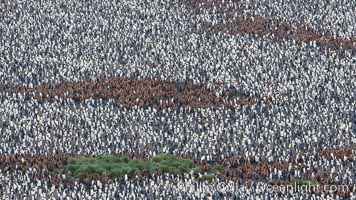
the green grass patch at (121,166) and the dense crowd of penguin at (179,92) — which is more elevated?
the dense crowd of penguin at (179,92)

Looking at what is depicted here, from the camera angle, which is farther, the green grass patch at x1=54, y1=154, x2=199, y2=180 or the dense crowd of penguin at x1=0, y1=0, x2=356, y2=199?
the dense crowd of penguin at x1=0, y1=0, x2=356, y2=199

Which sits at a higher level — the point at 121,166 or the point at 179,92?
the point at 179,92

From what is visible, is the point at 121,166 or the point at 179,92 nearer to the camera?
the point at 121,166

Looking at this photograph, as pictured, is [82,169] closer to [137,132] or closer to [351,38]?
[137,132]

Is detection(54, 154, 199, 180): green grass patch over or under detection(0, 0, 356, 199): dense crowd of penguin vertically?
under

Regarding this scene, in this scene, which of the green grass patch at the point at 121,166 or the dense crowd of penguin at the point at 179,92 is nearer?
the green grass patch at the point at 121,166

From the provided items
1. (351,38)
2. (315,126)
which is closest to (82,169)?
(315,126)
